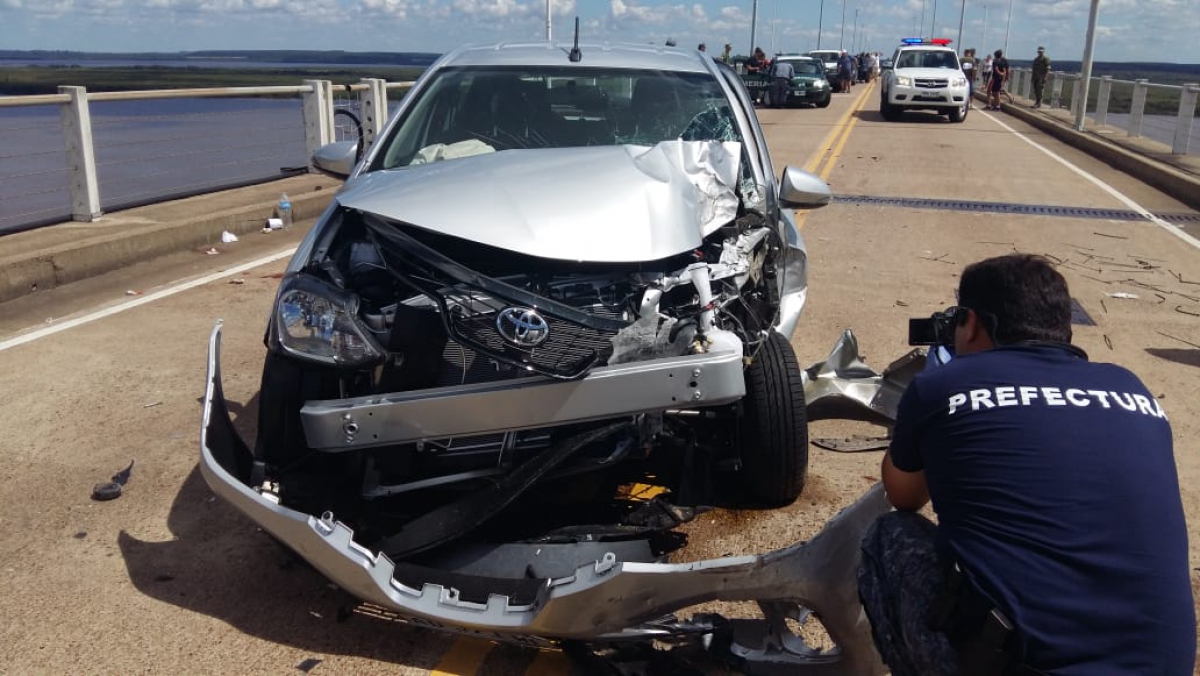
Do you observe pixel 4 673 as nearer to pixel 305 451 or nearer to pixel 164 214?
pixel 305 451

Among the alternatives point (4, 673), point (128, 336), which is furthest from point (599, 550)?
point (128, 336)

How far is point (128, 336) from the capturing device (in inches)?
255

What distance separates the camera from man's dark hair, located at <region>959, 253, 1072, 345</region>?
238cm

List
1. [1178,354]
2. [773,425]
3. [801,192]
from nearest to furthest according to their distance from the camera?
[773,425] < [801,192] < [1178,354]

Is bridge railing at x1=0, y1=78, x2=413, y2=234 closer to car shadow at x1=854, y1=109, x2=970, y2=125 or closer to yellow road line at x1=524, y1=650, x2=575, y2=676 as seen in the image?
yellow road line at x1=524, y1=650, x2=575, y2=676

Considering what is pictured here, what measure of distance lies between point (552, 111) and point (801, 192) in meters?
1.24

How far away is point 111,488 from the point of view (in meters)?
4.29

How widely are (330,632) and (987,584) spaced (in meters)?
2.08

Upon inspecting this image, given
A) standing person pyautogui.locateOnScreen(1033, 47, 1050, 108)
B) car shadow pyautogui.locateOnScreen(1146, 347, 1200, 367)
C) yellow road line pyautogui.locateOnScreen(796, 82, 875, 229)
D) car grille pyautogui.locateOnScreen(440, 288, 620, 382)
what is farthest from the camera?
standing person pyautogui.locateOnScreen(1033, 47, 1050, 108)

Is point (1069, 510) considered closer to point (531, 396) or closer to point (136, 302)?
point (531, 396)

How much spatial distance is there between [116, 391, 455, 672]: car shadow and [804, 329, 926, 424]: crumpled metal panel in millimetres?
2574

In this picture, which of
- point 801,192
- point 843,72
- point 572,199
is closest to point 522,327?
point 572,199

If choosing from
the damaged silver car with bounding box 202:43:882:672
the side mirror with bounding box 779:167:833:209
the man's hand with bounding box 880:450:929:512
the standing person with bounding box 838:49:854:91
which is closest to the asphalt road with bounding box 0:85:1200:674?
the damaged silver car with bounding box 202:43:882:672

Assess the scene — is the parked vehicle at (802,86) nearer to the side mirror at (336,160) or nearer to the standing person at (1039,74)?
the standing person at (1039,74)
